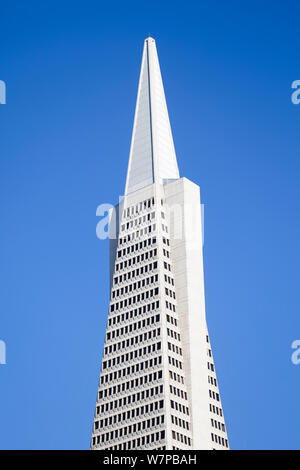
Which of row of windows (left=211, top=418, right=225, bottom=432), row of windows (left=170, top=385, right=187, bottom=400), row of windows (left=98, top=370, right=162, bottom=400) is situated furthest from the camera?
row of windows (left=211, top=418, right=225, bottom=432)

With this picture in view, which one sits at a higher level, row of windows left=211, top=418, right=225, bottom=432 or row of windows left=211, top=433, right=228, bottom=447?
row of windows left=211, top=418, right=225, bottom=432

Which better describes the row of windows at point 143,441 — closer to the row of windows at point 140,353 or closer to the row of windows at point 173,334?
the row of windows at point 140,353

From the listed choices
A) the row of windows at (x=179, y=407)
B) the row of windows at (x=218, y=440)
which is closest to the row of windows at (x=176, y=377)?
the row of windows at (x=179, y=407)

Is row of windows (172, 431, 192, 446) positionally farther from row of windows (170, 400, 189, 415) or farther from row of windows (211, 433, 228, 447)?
row of windows (211, 433, 228, 447)

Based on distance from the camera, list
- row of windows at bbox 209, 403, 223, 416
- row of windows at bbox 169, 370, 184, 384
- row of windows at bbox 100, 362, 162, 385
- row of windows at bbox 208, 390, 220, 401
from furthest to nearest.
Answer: row of windows at bbox 208, 390, 220, 401 → row of windows at bbox 209, 403, 223, 416 → row of windows at bbox 100, 362, 162, 385 → row of windows at bbox 169, 370, 184, 384

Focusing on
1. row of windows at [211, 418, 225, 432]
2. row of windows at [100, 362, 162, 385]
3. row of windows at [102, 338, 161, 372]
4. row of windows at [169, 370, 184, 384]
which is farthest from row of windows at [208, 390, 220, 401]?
row of windows at [102, 338, 161, 372]
